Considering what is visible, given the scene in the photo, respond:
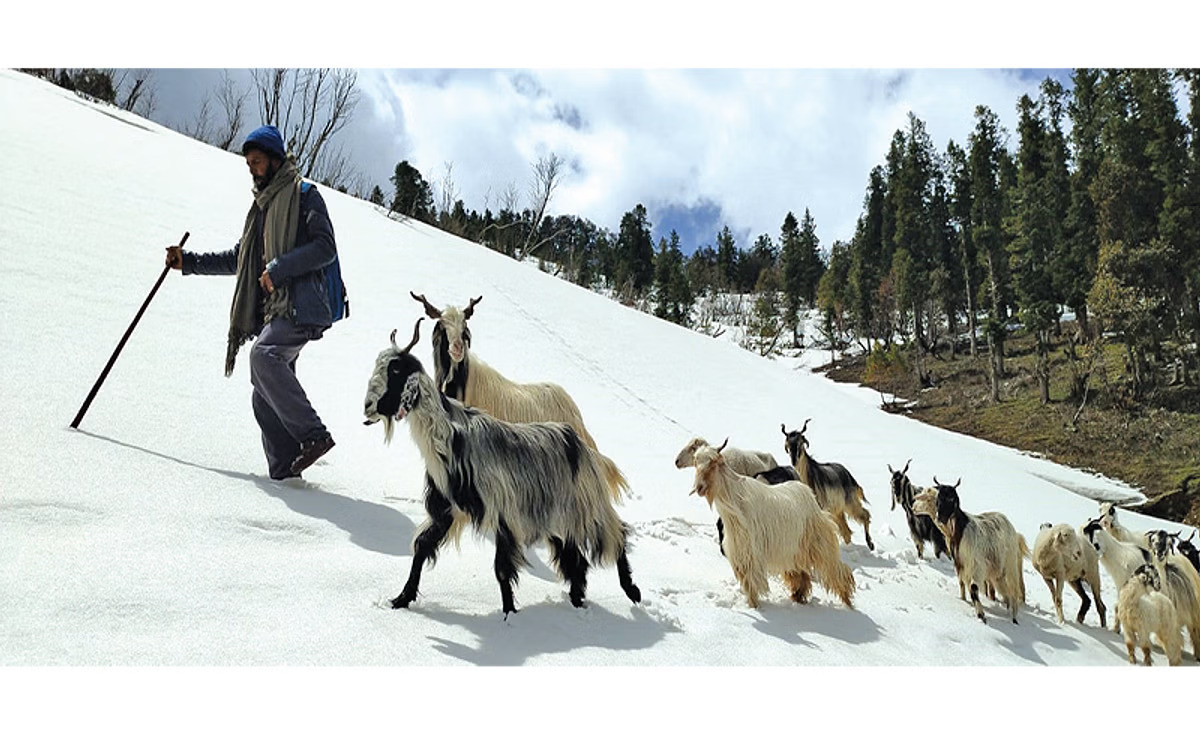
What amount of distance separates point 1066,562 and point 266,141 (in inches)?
163

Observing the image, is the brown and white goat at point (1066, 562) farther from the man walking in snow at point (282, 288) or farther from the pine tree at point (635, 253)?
the man walking in snow at point (282, 288)

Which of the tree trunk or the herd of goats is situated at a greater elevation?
the tree trunk

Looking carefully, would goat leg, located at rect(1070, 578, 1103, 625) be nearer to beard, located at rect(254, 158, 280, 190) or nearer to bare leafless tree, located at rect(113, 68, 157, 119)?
beard, located at rect(254, 158, 280, 190)

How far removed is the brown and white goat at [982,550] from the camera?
3.60 m

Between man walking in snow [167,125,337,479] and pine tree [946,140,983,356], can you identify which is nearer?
man walking in snow [167,125,337,479]

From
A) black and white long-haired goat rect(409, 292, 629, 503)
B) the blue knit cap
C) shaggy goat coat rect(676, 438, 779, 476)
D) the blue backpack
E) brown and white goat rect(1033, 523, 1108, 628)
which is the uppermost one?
the blue knit cap

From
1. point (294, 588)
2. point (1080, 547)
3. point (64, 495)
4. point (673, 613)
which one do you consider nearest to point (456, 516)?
point (294, 588)

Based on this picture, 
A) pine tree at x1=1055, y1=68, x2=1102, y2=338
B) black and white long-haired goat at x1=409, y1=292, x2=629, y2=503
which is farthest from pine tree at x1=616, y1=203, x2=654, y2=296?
pine tree at x1=1055, y1=68, x2=1102, y2=338

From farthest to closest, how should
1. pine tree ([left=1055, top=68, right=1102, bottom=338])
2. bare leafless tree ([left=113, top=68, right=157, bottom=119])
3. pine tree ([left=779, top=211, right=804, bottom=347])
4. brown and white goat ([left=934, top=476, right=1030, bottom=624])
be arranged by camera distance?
bare leafless tree ([left=113, top=68, right=157, bottom=119]) → pine tree ([left=779, top=211, right=804, bottom=347]) → pine tree ([left=1055, top=68, right=1102, bottom=338]) → brown and white goat ([left=934, top=476, right=1030, bottom=624])

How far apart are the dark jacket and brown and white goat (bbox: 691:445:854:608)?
160cm

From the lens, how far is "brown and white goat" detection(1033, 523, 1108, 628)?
12.4 feet

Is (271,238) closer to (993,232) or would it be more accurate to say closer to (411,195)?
(411,195)

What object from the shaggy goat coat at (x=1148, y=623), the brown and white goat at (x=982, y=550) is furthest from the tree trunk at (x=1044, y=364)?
the shaggy goat coat at (x=1148, y=623)

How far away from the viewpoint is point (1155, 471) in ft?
15.7
